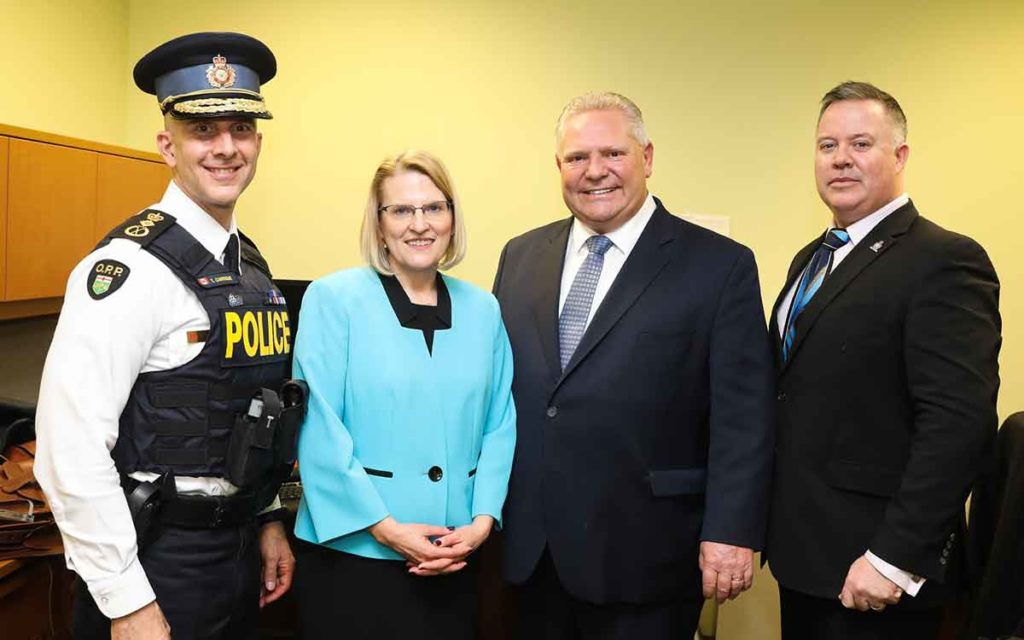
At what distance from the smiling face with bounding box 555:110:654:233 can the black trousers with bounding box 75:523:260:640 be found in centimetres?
109

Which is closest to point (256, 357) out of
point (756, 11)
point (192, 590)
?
point (192, 590)

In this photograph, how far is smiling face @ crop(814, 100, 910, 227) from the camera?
5.98ft

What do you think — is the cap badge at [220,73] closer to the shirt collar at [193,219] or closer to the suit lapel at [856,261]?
the shirt collar at [193,219]

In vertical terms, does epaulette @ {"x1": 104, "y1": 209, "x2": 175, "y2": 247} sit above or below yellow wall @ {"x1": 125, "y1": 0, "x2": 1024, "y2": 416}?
below

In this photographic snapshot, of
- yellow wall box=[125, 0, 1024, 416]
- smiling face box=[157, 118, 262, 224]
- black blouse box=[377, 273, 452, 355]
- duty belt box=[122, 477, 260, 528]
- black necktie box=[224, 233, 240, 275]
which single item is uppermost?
yellow wall box=[125, 0, 1024, 416]

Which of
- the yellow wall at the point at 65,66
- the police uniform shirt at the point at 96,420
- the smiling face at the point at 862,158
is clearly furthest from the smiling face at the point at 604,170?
the yellow wall at the point at 65,66

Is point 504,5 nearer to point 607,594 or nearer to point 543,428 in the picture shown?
point 543,428

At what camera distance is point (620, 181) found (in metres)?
1.89

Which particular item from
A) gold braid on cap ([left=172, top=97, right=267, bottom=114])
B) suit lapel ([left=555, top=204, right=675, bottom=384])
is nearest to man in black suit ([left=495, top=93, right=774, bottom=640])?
suit lapel ([left=555, top=204, right=675, bottom=384])

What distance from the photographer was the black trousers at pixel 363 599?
1.64m

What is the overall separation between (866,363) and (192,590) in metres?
1.47

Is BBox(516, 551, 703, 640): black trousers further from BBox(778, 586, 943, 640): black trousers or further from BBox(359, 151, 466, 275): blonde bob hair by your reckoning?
BBox(359, 151, 466, 275): blonde bob hair

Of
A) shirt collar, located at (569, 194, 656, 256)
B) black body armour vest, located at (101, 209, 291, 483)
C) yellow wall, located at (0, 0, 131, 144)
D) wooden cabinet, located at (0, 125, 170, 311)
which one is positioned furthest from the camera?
yellow wall, located at (0, 0, 131, 144)

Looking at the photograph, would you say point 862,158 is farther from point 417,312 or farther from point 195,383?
point 195,383
